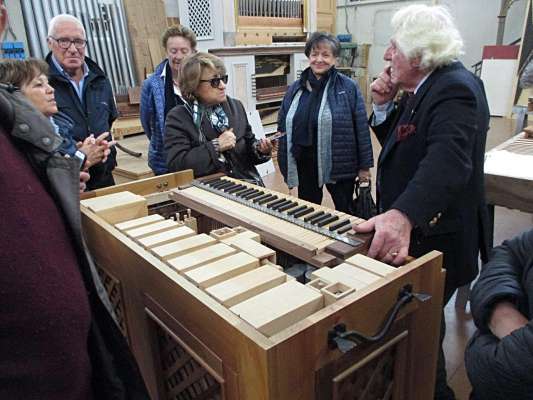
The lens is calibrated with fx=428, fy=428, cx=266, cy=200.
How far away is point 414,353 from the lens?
98 centimetres

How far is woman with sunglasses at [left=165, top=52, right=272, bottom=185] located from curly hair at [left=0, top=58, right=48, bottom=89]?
62cm

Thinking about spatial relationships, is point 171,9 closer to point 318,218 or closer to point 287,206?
point 287,206

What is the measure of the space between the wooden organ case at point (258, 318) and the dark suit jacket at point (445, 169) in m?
0.36

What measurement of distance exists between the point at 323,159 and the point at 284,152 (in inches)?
11.4

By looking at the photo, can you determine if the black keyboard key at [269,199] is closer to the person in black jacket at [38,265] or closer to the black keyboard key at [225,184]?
the black keyboard key at [225,184]

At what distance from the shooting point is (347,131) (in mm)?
Answer: 2500

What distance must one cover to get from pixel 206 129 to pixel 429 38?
1.05 meters

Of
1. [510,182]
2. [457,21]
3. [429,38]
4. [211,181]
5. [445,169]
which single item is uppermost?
[457,21]

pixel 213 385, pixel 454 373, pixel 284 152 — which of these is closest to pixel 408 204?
pixel 213 385

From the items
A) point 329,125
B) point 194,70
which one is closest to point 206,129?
point 194,70

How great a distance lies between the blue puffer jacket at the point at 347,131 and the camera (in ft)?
8.20

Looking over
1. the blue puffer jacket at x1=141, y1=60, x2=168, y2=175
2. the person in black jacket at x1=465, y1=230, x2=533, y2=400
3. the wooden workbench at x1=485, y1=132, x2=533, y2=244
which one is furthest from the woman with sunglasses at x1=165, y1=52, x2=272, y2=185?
the person in black jacket at x1=465, y1=230, x2=533, y2=400

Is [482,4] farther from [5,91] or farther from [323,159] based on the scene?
[5,91]

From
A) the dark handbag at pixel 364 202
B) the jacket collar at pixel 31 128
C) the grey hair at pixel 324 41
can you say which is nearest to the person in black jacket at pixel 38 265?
the jacket collar at pixel 31 128
